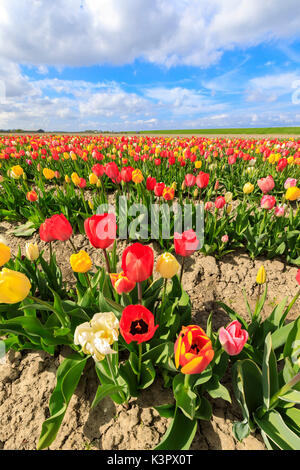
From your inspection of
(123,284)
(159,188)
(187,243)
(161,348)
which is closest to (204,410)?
(161,348)

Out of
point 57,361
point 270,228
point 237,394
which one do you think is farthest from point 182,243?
point 270,228

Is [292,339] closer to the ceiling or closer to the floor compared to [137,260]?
closer to the floor

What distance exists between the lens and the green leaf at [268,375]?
1.39 meters

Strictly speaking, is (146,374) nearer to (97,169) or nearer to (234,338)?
(234,338)

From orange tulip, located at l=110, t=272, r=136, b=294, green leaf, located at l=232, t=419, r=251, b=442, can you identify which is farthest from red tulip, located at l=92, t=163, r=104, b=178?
green leaf, located at l=232, t=419, r=251, b=442

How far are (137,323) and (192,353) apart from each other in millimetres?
360

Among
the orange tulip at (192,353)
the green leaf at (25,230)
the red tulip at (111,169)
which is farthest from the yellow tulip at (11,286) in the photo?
the green leaf at (25,230)

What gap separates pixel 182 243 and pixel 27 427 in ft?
5.76

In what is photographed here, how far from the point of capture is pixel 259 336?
191 centimetres

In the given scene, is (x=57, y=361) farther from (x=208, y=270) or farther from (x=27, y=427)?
(x=208, y=270)

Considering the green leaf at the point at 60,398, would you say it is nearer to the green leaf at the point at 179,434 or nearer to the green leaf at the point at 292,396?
the green leaf at the point at 179,434

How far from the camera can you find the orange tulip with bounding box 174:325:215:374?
115 cm

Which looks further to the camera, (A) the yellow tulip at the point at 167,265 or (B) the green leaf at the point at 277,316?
(B) the green leaf at the point at 277,316

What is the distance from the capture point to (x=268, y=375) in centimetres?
137
